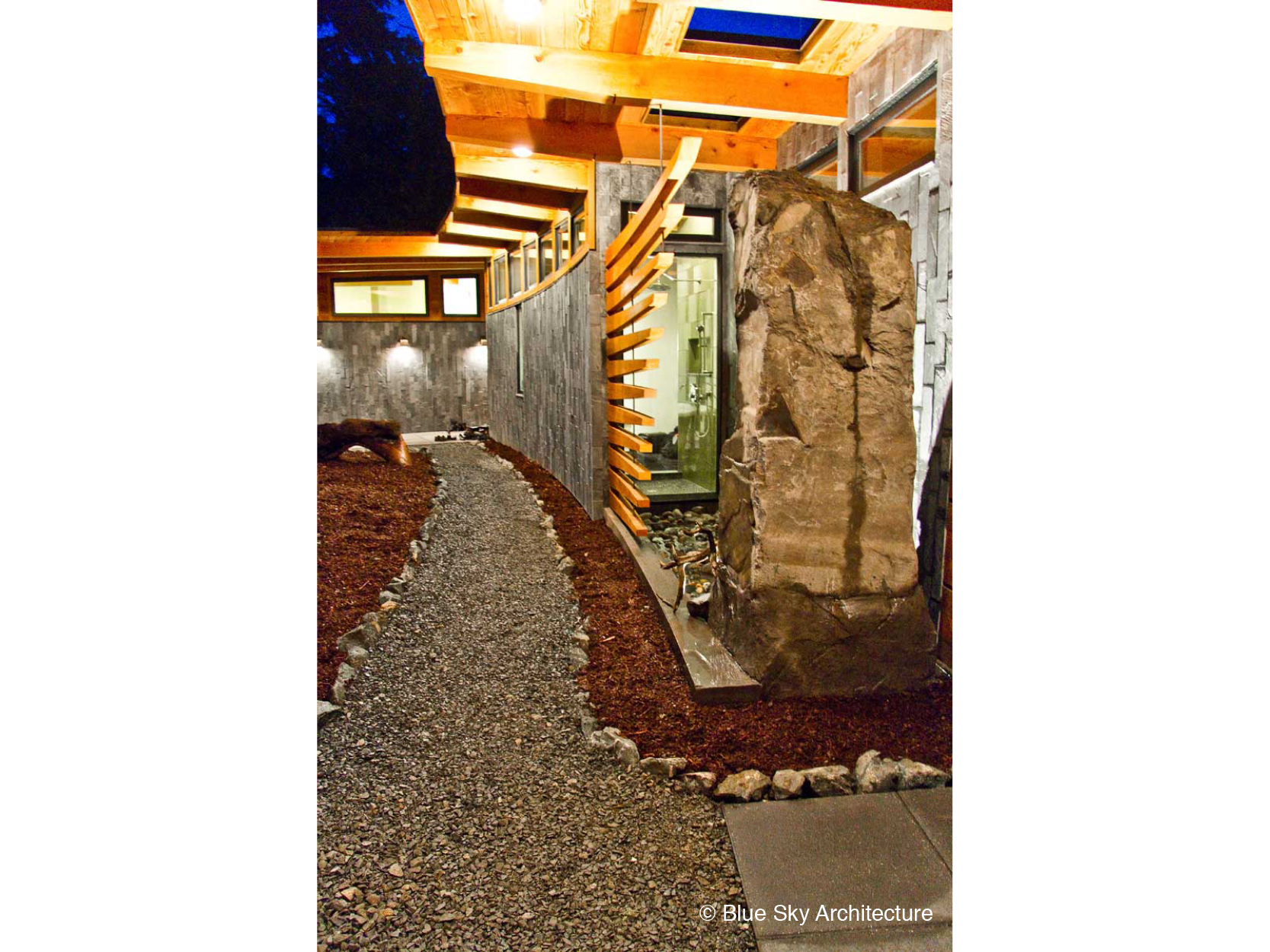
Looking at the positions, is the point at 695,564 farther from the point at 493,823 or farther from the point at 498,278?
the point at 498,278

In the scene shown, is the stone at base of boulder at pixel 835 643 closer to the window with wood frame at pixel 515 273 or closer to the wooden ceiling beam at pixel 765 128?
the wooden ceiling beam at pixel 765 128

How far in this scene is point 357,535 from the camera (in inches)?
186

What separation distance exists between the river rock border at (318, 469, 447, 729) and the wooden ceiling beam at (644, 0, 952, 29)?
288cm

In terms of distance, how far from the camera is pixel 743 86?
4445mm

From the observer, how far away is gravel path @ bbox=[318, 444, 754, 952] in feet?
5.74

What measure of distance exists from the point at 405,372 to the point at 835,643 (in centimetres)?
1204

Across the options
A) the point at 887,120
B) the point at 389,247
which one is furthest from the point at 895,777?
the point at 389,247

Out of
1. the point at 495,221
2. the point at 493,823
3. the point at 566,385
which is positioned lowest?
the point at 493,823

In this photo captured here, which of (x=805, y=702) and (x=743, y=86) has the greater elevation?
(x=743, y=86)

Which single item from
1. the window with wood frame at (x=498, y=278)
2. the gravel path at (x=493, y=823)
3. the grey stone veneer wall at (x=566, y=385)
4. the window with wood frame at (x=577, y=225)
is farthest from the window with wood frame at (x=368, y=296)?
the gravel path at (x=493, y=823)
